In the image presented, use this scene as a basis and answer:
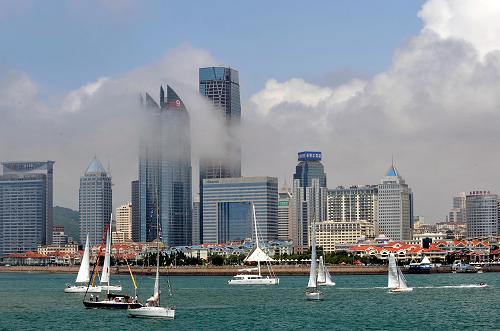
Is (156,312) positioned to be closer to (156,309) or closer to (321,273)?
(156,309)

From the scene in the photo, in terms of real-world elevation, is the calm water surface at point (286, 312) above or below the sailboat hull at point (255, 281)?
below

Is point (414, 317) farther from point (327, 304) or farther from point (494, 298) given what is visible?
point (494, 298)

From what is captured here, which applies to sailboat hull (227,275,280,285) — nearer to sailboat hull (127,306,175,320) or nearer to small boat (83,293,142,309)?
small boat (83,293,142,309)

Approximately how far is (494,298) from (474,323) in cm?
2936

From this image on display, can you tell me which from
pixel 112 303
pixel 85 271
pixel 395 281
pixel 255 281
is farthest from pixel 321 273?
pixel 112 303

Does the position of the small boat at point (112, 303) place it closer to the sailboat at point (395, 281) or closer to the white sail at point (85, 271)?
the sailboat at point (395, 281)

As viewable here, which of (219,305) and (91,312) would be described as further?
(219,305)

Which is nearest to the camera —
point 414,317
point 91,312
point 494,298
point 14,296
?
point 414,317

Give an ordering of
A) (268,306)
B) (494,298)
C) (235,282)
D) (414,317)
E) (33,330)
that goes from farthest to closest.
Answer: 1. (235,282)
2. (494,298)
3. (268,306)
4. (414,317)
5. (33,330)

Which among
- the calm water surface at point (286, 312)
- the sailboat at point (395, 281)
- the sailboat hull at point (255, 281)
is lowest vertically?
the calm water surface at point (286, 312)

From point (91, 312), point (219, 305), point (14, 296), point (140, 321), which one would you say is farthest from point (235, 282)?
point (140, 321)

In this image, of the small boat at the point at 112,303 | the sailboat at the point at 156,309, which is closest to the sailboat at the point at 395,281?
the small boat at the point at 112,303

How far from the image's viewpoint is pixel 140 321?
262 ft

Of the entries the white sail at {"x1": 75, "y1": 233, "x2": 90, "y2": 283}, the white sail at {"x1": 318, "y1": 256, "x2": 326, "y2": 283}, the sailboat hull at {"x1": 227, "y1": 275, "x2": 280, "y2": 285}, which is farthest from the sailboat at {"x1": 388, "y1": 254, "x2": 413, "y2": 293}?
the white sail at {"x1": 75, "y1": 233, "x2": 90, "y2": 283}
